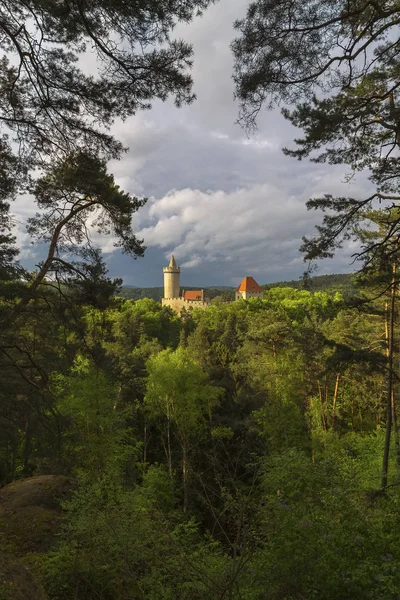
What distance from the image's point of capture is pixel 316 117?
538cm

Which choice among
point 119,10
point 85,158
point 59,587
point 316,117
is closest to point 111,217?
point 85,158

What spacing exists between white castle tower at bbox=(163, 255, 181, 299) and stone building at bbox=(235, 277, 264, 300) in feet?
42.5

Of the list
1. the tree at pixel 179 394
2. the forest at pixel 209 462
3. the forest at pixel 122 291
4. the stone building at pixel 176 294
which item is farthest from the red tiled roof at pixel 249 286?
the forest at pixel 122 291

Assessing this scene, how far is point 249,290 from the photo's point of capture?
7950cm

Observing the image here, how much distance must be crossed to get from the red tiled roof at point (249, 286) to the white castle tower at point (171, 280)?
1326 cm

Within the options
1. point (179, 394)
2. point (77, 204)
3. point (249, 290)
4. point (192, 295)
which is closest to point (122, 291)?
point (77, 204)

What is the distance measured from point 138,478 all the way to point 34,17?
17874 mm

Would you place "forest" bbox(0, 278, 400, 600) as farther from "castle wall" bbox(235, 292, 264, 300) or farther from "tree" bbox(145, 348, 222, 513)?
"castle wall" bbox(235, 292, 264, 300)

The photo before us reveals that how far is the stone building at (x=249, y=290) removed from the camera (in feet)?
260

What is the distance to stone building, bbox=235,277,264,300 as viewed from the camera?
260 feet

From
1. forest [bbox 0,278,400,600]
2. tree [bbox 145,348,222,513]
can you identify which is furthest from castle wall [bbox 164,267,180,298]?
tree [bbox 145,348,222,513]

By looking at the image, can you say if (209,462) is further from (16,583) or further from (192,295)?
(192,295)

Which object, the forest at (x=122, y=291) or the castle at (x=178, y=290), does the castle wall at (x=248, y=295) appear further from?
the forest at (x=122, y=291)

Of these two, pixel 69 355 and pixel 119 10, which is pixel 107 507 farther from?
pixel 119 10
